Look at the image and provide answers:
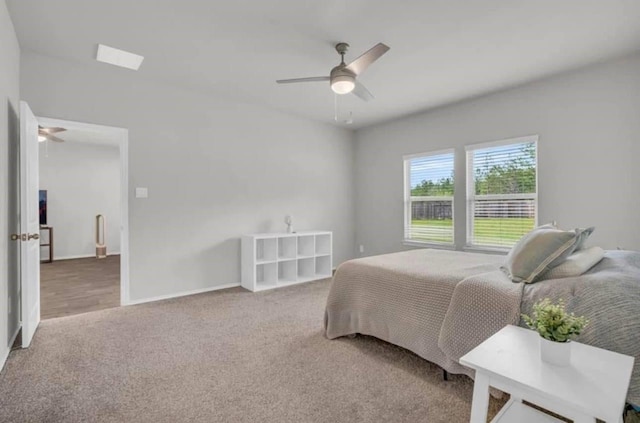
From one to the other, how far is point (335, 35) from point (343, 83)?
429mm

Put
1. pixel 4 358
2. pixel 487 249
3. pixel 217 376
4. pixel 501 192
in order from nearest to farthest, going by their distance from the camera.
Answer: pixel 217 376
pixel 4 358
pixel 501 192
pixel 487 249

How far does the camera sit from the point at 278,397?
1849 millimetres

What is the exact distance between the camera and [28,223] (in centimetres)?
255

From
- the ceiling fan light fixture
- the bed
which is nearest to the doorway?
the bed

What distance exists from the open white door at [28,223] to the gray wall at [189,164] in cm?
74

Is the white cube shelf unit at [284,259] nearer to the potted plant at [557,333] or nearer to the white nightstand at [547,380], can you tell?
the white nightstand at [547,380]

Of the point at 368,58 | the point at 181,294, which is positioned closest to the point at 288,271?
the point at 181,294

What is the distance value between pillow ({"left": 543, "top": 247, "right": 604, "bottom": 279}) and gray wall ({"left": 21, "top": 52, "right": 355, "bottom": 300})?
373cm

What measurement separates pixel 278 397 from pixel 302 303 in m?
1.86

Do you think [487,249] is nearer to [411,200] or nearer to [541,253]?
[411,200]

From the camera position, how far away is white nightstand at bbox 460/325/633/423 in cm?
99

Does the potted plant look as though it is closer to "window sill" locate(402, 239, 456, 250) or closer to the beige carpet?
the beige carpet

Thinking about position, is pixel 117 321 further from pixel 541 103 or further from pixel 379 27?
pixel 541 103

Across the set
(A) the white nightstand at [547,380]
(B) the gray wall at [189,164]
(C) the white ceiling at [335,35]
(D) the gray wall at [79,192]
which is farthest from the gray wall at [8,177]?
(D) the gray wall at [79,192]
